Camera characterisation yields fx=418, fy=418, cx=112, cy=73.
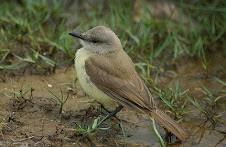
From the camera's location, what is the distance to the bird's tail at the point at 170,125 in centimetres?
512

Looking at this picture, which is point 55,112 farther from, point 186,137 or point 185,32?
point 185,32

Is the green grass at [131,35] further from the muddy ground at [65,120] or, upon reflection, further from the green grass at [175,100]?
the muddy ground at [65,120]

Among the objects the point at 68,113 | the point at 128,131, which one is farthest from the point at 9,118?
the point at 128,131

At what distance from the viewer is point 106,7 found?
28.3ft

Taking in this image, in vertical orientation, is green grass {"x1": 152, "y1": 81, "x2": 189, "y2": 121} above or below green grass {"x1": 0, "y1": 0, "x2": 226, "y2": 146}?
below

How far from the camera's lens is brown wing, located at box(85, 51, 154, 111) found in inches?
207

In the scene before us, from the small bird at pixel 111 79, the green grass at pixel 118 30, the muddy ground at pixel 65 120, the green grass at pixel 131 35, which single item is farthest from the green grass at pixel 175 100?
the green grass at pixel 118 30

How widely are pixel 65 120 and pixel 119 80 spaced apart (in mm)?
881

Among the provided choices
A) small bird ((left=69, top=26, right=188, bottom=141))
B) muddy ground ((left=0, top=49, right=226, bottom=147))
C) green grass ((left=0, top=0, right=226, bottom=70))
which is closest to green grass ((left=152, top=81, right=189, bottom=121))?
muddy ground ((left=0, top=49, right=226, bottom=147))

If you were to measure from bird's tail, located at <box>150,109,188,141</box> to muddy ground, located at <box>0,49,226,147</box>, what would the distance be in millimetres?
196

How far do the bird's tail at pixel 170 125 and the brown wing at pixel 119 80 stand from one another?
11cm

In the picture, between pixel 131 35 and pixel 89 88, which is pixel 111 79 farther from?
pixel 131 35

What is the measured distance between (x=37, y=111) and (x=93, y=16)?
2.84 m

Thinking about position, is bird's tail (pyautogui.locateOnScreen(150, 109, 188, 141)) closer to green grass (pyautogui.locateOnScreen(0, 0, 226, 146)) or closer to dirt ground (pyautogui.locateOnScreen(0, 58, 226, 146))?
dirt ground (pyautogui.locateOnScreen(0, 58, 226, 146))
